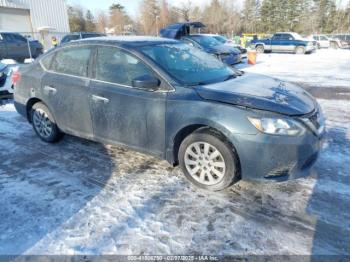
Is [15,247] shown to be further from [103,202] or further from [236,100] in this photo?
[236,100]

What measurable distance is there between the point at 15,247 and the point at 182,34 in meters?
14.2

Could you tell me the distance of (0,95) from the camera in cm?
740

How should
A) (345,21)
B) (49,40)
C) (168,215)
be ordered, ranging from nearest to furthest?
(168,215) < (49,40) < (345,21)

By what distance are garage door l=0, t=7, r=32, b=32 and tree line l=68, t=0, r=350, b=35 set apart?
21529 millimetres

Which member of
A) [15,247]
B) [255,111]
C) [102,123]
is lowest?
[15,247]

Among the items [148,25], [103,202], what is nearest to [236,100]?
[103,202]

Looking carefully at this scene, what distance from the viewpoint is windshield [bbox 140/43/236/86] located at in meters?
3.46

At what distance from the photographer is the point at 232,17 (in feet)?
194

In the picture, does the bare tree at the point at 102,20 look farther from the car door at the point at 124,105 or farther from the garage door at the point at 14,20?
the car door at the point at 124,105

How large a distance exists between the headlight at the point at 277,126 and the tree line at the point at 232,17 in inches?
1862

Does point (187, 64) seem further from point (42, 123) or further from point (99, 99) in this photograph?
point (42, 123)

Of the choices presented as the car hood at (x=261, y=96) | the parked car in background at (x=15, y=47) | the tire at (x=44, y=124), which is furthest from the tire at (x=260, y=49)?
the tire at (x=44, y=124)

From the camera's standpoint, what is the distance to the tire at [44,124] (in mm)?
4516

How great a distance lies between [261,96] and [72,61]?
2.69m
